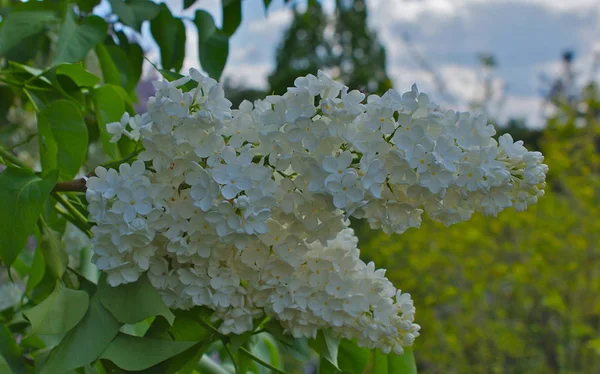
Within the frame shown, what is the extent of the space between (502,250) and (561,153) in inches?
20.5

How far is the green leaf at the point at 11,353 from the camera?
0.72m

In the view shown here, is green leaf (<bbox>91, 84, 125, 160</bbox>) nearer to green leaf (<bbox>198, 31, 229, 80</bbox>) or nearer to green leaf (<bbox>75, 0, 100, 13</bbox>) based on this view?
green leaf (<bbox>198, 31, 229, 80</bbox>)

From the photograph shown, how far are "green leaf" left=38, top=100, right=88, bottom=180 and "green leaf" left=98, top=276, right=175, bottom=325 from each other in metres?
0.15

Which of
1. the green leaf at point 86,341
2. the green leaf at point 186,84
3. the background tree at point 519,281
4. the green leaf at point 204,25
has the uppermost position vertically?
the green leaf at point 204,25

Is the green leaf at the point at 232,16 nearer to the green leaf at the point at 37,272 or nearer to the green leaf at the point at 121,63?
the green leaf at the point at 121,63

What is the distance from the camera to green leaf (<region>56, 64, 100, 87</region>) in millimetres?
736

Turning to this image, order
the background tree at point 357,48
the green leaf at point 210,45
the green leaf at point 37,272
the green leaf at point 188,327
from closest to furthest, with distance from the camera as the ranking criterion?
the green leaf at point 188,327
the green leaf at point 37,272
the green leaf at point 210,45
the background tree at point 357,48

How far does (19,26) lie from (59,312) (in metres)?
0.44

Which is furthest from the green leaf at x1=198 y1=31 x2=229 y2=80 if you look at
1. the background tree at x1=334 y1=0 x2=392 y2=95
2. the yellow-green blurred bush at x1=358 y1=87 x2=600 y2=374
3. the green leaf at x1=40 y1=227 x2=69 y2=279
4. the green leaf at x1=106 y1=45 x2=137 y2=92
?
the background tree at x1=334 y1=0 x2=392 y2=95

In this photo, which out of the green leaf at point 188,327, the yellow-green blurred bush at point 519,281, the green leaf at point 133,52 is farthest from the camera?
the yellow-green blurred bush at point 519,281

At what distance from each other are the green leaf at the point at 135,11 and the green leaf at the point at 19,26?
11 cm

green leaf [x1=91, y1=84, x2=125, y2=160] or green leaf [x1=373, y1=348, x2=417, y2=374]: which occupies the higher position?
green leaf [x1=91, y1=84, x2=125, y2=160]

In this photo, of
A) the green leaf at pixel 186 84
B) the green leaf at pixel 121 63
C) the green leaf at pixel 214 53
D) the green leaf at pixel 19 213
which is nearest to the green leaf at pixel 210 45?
the green leaf at pixel 214 53

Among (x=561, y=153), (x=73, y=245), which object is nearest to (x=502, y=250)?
(x=561, y=153)
